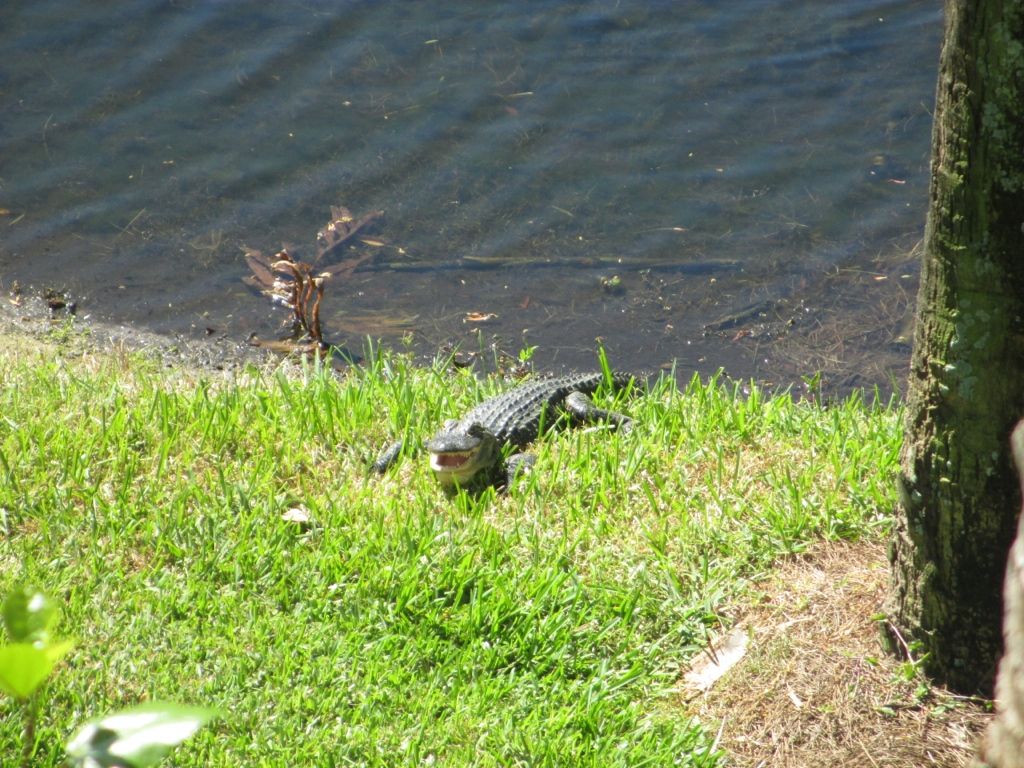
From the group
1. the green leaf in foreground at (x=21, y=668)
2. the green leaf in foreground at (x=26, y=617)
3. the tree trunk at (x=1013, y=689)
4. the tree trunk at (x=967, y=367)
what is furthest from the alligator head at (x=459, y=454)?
the green leaf in foreground at (x=21, y=668)

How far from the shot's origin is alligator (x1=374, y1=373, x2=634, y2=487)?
4.46 m

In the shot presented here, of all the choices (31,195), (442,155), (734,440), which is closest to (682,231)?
(442,155)

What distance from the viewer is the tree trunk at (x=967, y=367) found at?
2605 millimetres

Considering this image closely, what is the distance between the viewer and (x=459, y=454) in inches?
175

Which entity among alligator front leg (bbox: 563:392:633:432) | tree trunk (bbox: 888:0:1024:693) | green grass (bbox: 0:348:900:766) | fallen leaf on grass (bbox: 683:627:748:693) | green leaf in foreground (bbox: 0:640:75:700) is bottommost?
fallen leaf on grass (bbox: 683:627:748:693)

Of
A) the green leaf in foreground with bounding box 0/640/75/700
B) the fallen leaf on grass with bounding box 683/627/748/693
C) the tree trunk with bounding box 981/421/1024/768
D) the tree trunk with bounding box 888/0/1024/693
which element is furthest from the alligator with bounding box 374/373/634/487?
the green leaf in foreground with bounding box 0/640/75/700

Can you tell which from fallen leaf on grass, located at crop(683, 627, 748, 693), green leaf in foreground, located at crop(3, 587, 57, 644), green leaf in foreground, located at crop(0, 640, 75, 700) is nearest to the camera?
green leaf in foreground, located at crop(0, 640, 75, 700)

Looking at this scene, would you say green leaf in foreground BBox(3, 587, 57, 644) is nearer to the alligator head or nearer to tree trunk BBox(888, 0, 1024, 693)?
tree trunk BBox(888, 0, 1024, 693)

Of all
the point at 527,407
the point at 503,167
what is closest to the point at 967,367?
the point at 527,407

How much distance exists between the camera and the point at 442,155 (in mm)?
8641

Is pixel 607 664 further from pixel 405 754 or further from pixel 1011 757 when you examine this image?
pixel 1011 757

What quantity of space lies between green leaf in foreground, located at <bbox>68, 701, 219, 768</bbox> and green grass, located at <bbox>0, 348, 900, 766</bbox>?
1931 mm

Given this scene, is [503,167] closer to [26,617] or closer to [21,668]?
[26,617]

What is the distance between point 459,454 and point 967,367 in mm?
2170
